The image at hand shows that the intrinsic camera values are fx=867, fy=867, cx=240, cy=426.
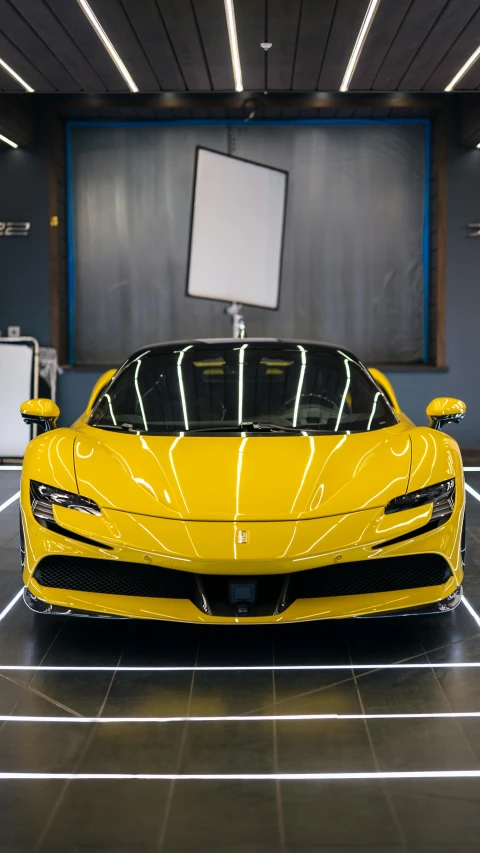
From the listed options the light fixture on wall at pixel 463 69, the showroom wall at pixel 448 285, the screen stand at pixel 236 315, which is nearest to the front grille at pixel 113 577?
the light fixture on wall at pixel 463 69

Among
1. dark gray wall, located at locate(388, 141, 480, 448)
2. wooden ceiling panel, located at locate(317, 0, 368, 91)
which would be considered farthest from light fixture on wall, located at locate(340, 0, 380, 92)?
dark gray wall, located at locate(388, 141, 480, 448)

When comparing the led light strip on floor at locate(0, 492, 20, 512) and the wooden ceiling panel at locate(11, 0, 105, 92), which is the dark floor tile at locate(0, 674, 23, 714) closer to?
the led light strip on floor at locate(0, 492, 20, 512)

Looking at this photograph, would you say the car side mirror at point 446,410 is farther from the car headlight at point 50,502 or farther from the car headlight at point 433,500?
the car headlight at point 50,502

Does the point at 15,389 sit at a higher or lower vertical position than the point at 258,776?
higher

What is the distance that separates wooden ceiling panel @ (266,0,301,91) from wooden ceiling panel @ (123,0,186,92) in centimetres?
54

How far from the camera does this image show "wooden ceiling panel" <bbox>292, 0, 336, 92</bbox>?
4.11 meters

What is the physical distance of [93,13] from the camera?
4.16 meters

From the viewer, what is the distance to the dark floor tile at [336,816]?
177cm

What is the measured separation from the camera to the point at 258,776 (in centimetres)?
205

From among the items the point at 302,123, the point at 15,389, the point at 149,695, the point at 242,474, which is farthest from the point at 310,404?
the point at 302,123

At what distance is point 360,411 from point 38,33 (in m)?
2.61

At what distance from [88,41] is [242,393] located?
2258mm

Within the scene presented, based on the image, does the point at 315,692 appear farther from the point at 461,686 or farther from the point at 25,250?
the point at 25,250

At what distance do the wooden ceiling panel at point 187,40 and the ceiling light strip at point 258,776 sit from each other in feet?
11.2
